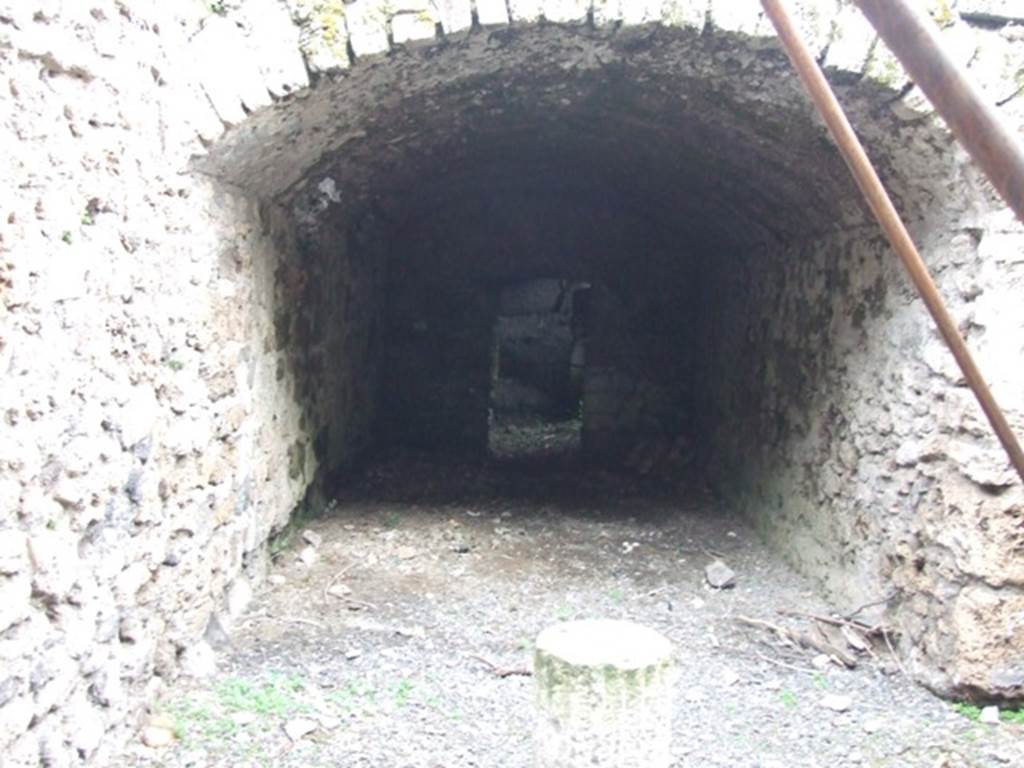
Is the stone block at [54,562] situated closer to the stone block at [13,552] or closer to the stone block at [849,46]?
the stone block at [13,552]

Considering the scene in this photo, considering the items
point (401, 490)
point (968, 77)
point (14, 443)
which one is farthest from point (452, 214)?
point (968, 77)

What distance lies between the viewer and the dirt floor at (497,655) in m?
2.49

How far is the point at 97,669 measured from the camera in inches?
87.9

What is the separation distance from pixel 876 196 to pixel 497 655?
230 cm

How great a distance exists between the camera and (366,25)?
2678 mm

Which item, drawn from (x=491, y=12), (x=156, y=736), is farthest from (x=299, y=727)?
(x=491, y=12)

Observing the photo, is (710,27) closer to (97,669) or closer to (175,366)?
(175,366)

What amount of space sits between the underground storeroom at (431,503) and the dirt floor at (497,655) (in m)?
0.02

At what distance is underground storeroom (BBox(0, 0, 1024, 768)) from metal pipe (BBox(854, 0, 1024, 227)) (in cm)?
25

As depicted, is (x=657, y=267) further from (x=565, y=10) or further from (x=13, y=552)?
(x=13, y=552)

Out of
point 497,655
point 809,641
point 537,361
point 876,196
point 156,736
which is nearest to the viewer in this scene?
point 876,196

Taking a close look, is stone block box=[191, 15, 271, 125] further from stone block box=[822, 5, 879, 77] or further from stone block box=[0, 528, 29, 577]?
stone block box=[822, 5, 879, 77]

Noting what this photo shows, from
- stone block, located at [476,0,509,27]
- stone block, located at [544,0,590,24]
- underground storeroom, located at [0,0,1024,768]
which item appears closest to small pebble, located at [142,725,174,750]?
underground storeroom, located at [0,0,1024,768]

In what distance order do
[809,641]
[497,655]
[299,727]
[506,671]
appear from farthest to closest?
[809,641]
[497,655]
[506,671]
[299,727]
